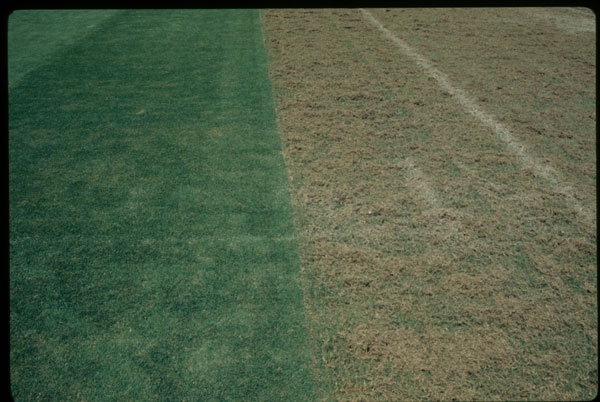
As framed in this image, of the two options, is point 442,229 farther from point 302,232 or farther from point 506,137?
point 506,137

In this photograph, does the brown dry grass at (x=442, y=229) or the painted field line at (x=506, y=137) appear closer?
the brown dry grass at (x=442, y=229)

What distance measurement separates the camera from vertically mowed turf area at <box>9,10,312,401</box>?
7.77 ft

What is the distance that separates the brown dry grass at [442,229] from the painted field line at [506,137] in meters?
0.07

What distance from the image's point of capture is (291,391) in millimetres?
2262

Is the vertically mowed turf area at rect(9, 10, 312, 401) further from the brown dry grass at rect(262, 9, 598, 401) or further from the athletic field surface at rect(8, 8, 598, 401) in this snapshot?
the brown dry grass at rect(262, 9, 598, 401)

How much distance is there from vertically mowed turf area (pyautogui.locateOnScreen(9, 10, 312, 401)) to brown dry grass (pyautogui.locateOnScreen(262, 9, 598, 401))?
0.29 m

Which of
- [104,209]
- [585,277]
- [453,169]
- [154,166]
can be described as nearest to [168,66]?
[154,166]

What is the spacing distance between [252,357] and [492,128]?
3778mm

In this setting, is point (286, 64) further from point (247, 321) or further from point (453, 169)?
point (247, 321)

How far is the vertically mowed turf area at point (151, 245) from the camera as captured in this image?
93.3 inches

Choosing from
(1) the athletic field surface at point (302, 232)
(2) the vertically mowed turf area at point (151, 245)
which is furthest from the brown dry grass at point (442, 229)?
(2) the vertically mowed turf area at point (151, 245)

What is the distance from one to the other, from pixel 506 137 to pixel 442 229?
1889 mm

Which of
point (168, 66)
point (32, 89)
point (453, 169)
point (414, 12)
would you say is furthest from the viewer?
point (414, 12)

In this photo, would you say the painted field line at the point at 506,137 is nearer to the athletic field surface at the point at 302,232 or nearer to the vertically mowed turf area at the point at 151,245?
the athletic field surface at the point at 302,232
